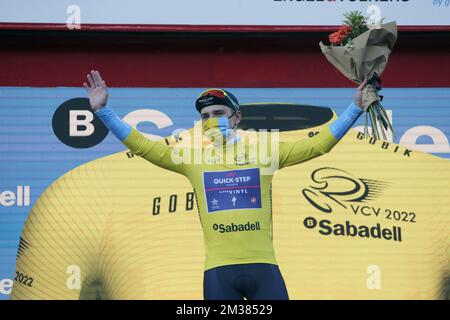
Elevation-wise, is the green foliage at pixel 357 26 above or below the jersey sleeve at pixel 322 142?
above

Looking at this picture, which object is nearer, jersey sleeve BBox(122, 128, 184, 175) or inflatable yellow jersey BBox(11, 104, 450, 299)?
jersey sleeve BBox(122, 128, 184, 175)

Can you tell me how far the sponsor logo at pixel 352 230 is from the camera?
8.70 m

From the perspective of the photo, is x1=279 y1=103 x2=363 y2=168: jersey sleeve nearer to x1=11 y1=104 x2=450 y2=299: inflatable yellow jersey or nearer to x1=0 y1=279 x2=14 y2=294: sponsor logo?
x1=11 y1=104 x2=450 y2=299: inflatable yellow jersey

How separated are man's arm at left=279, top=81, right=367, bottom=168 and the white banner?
6.32ft

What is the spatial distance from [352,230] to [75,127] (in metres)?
2.60

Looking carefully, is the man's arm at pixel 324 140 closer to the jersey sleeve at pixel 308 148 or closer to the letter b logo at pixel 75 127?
the jersey sleeve at pixel 308 148

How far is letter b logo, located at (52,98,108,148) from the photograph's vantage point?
8703 mm

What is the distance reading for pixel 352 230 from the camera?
870 cm

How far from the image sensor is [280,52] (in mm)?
8797

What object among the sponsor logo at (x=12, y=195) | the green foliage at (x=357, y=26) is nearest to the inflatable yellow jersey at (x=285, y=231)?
the sponsor logo at (x=12, y=195)

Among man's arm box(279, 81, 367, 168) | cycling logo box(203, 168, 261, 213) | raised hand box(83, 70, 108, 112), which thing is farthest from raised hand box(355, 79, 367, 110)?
raised hand box(83, 70, 108, 112)

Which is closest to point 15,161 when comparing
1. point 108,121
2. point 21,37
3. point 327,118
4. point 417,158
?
point 21,37

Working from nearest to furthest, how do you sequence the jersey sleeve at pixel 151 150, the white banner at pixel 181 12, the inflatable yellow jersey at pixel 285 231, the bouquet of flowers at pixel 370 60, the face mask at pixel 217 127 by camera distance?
the bouquet of flowers at pixel 370 60, the jersey sleeve at pixel 151 150, the face mask at pixel 217 127, the white banner at pixel 181 12, the inflatable yellow jersey at pixel 285 231

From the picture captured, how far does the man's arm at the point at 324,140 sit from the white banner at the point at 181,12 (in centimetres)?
193
